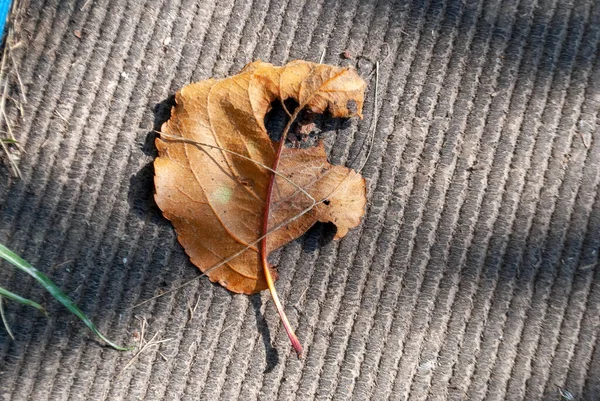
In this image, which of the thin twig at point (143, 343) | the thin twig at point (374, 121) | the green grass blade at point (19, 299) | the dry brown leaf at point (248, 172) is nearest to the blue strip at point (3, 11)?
the dry brown leaf at point (248, 172)

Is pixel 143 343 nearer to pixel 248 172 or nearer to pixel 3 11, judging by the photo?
pixel 248 172

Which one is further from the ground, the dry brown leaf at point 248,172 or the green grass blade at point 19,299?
the dry brown leaf at point 248,172

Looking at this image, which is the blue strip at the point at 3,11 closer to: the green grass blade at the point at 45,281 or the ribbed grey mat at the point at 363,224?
the ribbed grey mat at the point at 363,224

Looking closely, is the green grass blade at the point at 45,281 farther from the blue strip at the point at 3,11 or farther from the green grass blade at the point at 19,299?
the blue strip at the point at 3,11

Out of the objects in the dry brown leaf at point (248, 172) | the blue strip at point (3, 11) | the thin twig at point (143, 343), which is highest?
the blue strip at point (3, 11)

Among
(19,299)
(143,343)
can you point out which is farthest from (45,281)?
(143,343)

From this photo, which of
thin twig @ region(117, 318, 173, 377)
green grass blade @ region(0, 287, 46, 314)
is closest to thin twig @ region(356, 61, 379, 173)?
thin twig @ region(117, 318, 173, 377)

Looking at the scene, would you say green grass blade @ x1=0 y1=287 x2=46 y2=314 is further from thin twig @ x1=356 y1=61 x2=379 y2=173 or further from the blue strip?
thin twig @ x1=356 y1=61 x2=379 y2=173
